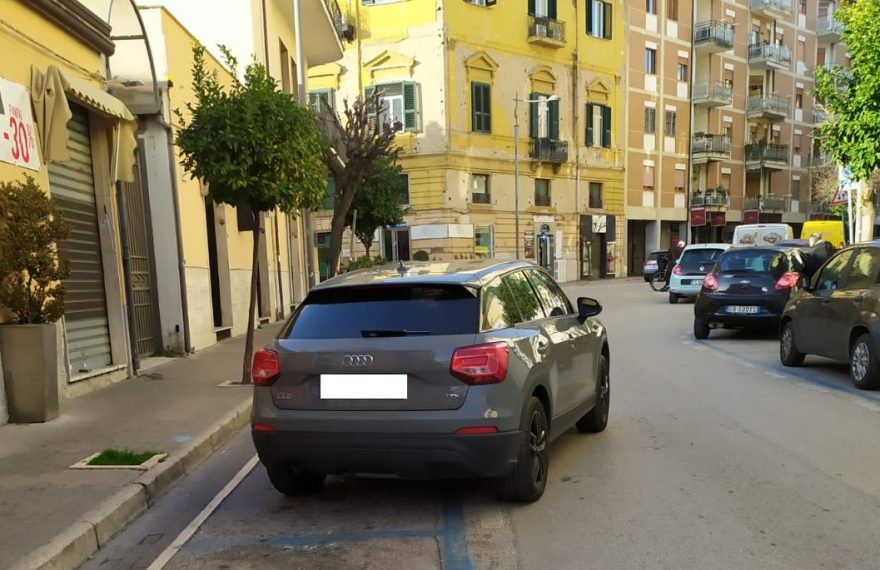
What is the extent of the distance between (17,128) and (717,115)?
156 ft

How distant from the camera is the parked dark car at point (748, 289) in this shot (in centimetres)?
1170

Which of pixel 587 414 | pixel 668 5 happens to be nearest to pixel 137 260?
pixel 587 414

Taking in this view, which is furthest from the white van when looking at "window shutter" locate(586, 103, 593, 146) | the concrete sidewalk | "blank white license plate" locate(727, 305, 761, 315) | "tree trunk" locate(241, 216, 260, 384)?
the concrete sidewalk

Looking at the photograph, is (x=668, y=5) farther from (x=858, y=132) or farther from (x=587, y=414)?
(x=587, y=414)

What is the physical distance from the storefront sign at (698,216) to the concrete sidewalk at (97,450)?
41.9 meters

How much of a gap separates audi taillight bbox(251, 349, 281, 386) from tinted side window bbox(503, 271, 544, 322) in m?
1.68

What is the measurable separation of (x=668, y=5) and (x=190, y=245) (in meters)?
41.0

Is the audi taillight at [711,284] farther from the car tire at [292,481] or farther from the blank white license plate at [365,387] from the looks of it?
the blank white license plate at [365,387]

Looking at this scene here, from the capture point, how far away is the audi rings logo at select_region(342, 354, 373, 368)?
403 centimetres

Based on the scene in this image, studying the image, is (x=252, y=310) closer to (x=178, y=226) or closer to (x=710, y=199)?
(x=178, y=226)

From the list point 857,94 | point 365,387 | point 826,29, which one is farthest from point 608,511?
point 826,29

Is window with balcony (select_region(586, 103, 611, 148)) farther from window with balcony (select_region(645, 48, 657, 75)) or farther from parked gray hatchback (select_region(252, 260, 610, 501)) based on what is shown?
parked gray hatchback (select_region(252, 260, 610, 501))

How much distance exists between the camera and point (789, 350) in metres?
9.26

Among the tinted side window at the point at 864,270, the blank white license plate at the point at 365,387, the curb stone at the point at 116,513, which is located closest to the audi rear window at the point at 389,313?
the blank white license plate at the point at 365,387
